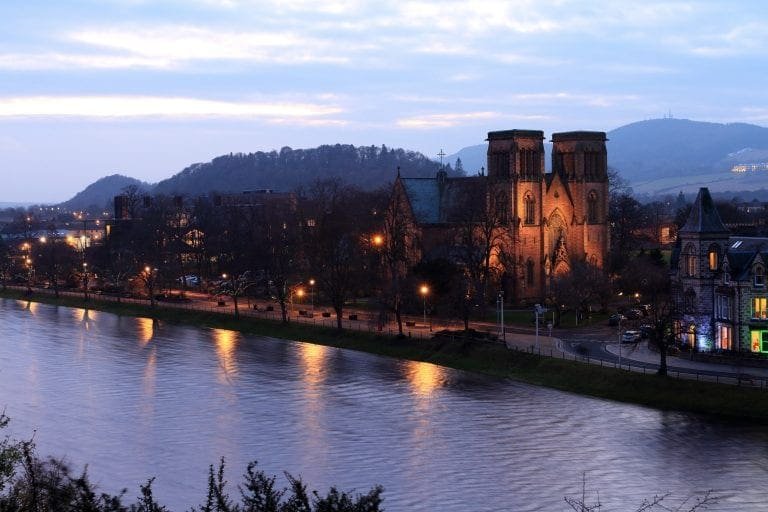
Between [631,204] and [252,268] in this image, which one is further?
[631,204]

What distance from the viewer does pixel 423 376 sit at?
6141 cm

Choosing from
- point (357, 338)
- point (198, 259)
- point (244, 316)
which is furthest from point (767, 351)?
point (198, 259)

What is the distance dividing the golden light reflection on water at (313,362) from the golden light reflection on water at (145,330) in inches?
468

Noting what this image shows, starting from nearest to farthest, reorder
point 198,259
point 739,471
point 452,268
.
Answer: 1. point 739,471
2. point 452,268
3. point 198,259

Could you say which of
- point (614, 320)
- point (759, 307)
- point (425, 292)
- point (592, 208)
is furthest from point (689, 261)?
point (592, 208)

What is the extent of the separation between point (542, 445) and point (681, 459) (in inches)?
209

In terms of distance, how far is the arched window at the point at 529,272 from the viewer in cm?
8894

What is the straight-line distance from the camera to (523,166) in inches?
3529

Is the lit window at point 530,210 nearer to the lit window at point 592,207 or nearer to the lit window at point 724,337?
the lit window at point 592,207

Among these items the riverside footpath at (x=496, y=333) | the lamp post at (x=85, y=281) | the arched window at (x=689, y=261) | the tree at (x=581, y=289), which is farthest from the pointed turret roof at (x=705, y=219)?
the lamp post at (x=85, y=281)

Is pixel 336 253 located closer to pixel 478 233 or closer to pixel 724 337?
pixel 478 233

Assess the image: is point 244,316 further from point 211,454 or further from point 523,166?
point 211,454

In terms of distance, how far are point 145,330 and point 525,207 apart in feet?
103

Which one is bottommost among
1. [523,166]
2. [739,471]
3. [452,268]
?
[739,471]
